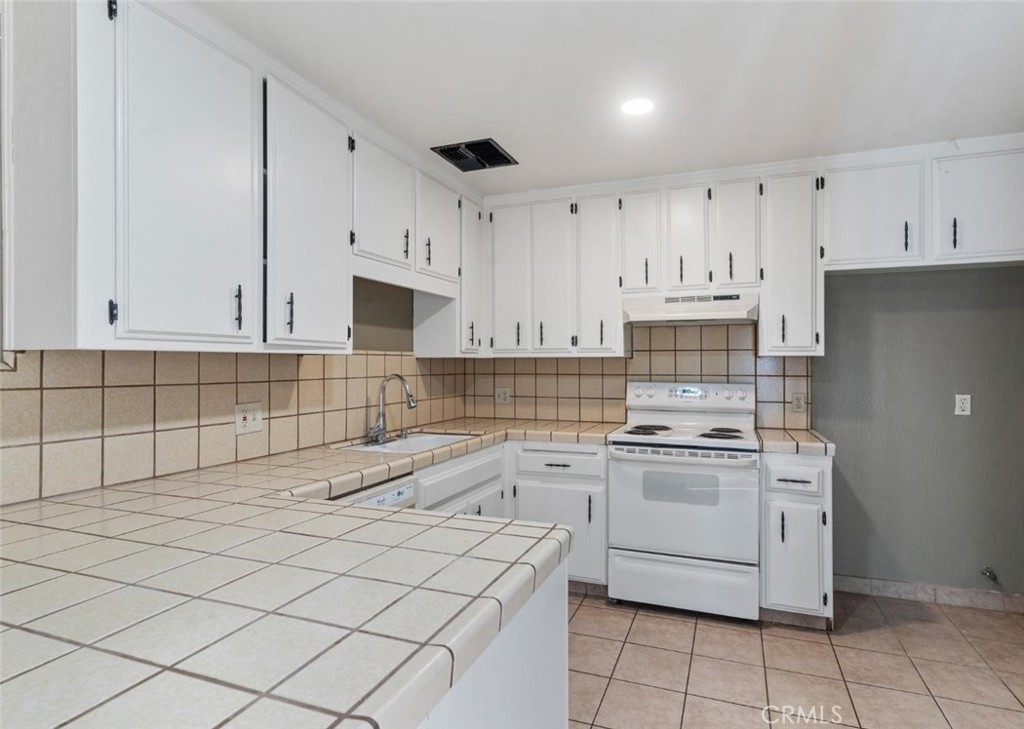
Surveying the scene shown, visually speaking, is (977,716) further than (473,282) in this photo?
No

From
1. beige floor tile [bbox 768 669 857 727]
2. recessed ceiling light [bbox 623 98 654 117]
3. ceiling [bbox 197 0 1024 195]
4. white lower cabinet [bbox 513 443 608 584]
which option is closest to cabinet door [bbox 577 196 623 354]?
ceiling [bbox 197 0 1024 195]

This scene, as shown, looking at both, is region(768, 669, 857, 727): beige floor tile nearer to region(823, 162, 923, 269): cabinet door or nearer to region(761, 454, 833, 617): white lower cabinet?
region(761, 454, 833, 617): white lower cabinet

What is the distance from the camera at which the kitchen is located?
885mm

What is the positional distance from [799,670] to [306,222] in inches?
100

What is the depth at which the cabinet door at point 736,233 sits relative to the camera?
2.82 metres

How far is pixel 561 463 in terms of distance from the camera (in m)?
2.92

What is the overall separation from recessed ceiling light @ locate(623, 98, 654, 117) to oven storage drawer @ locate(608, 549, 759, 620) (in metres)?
2.03

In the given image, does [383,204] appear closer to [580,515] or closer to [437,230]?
[437,230]

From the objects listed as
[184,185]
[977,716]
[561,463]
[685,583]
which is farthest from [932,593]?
[184,185]

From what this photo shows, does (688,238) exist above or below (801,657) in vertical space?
above

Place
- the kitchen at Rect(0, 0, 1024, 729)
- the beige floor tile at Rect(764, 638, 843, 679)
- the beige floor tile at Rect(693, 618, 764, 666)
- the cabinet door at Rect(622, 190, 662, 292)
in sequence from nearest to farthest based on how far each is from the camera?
the kitchen at Rect(0, 0, 1024, 729) → the beige floor tile at Rect(764, 638, 843, 679) → the beige floor tile at Rect(693, 618, 764, 666) → the cabinet door at Rect(622, 190, 662, 292)

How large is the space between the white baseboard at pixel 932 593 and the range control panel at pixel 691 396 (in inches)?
41.9

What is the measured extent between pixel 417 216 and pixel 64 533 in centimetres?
191

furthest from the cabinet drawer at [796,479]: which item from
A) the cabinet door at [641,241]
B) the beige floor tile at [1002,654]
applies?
the cabinet door at [641,241]
